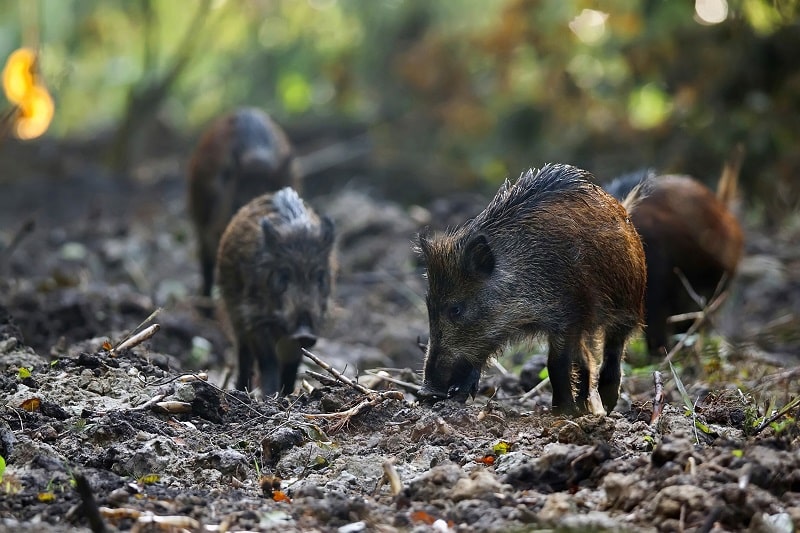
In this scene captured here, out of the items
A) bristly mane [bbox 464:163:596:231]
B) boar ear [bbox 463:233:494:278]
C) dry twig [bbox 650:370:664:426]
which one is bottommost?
dry twig [bbox 650:370:664:426]

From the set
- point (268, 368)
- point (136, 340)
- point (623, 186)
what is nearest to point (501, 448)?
point (136, 340)

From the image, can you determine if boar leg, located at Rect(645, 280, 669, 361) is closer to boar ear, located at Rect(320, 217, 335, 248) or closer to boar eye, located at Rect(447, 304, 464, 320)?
boar ear, located at Rect(320, 217, 335, 248)

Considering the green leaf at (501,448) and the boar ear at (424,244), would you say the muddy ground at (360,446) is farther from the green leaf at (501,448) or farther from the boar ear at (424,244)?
the boar ear at (424,244)

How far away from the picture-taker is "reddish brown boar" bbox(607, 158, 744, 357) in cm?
765

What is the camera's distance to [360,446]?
4.45m

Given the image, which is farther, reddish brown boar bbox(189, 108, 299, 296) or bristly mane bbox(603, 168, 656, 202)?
reddish brown boar bbox(189, 108, 299, 296)

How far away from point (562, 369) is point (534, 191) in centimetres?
82

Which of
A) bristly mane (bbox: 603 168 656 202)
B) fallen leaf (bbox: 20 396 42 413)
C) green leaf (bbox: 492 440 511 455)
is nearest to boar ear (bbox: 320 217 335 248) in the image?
bristly mane (bbox: 603 168 656 202)

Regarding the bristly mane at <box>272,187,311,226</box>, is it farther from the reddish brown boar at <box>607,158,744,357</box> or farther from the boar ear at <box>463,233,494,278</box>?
the reddish brown boar at <box>607,158,744,357</box>

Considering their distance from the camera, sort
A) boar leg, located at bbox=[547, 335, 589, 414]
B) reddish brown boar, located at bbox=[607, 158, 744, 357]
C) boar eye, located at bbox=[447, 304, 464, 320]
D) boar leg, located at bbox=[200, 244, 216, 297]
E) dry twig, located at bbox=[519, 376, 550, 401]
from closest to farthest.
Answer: boar leg, located at bbox=[547, 335, 589, 414] < boar eye, located at bbox=[447, 304, 464, 320] < dry twig, located at bbox=[519, 376, 550, 401] < reddish brown boar, located at bbox=[607, 158, 744, 357] < boar leg, located at bbox=[200, 244, 216, 297]

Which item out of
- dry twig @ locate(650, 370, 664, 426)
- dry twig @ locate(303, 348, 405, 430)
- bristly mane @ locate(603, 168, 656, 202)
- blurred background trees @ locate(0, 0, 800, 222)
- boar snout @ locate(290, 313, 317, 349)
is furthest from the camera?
blurred background trees @ locate(0, 0, 800, 222)

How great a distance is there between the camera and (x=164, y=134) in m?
15.3

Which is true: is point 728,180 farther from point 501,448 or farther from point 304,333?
point 501,448

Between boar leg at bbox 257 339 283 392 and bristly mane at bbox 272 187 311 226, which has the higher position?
bristly mane at bbox 272 187 311 226
